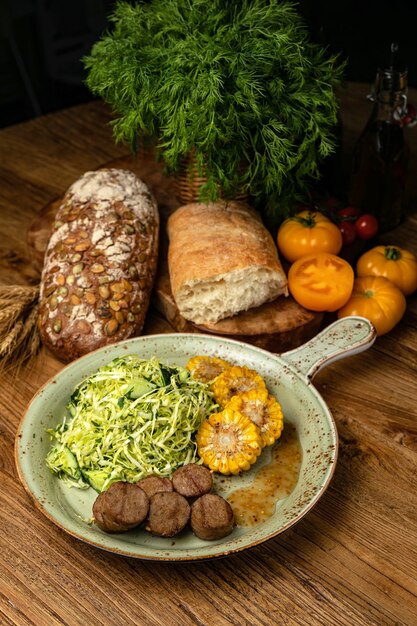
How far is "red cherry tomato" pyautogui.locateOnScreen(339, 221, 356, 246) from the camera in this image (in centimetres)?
286

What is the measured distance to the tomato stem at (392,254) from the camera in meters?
2.68

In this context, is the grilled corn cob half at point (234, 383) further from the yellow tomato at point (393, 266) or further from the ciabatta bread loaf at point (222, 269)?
the yellow tomato at point (393, 266)

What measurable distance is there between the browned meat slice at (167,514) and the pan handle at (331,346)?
23.2 inches

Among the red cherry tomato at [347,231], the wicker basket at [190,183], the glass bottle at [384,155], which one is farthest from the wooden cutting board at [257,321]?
the glass bottle at [384,155]

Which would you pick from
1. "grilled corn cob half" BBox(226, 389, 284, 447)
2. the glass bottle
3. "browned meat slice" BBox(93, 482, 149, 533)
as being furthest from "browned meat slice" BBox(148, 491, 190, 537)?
the glass bottle

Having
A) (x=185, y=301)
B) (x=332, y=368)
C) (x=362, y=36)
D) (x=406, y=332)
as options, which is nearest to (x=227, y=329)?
(x=185, y=301)

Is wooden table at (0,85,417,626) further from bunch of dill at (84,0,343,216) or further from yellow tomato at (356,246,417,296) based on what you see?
bunch of dill at (84,0,343,216)

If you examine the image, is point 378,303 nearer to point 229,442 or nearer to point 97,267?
point 229,442

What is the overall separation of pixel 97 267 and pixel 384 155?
46.9 inches

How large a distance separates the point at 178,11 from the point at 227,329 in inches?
43.9

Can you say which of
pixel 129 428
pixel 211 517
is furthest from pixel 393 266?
pixel 211 517

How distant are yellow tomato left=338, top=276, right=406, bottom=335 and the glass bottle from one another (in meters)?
0.52

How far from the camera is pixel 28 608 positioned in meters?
1.75

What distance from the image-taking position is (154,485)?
1828mm
